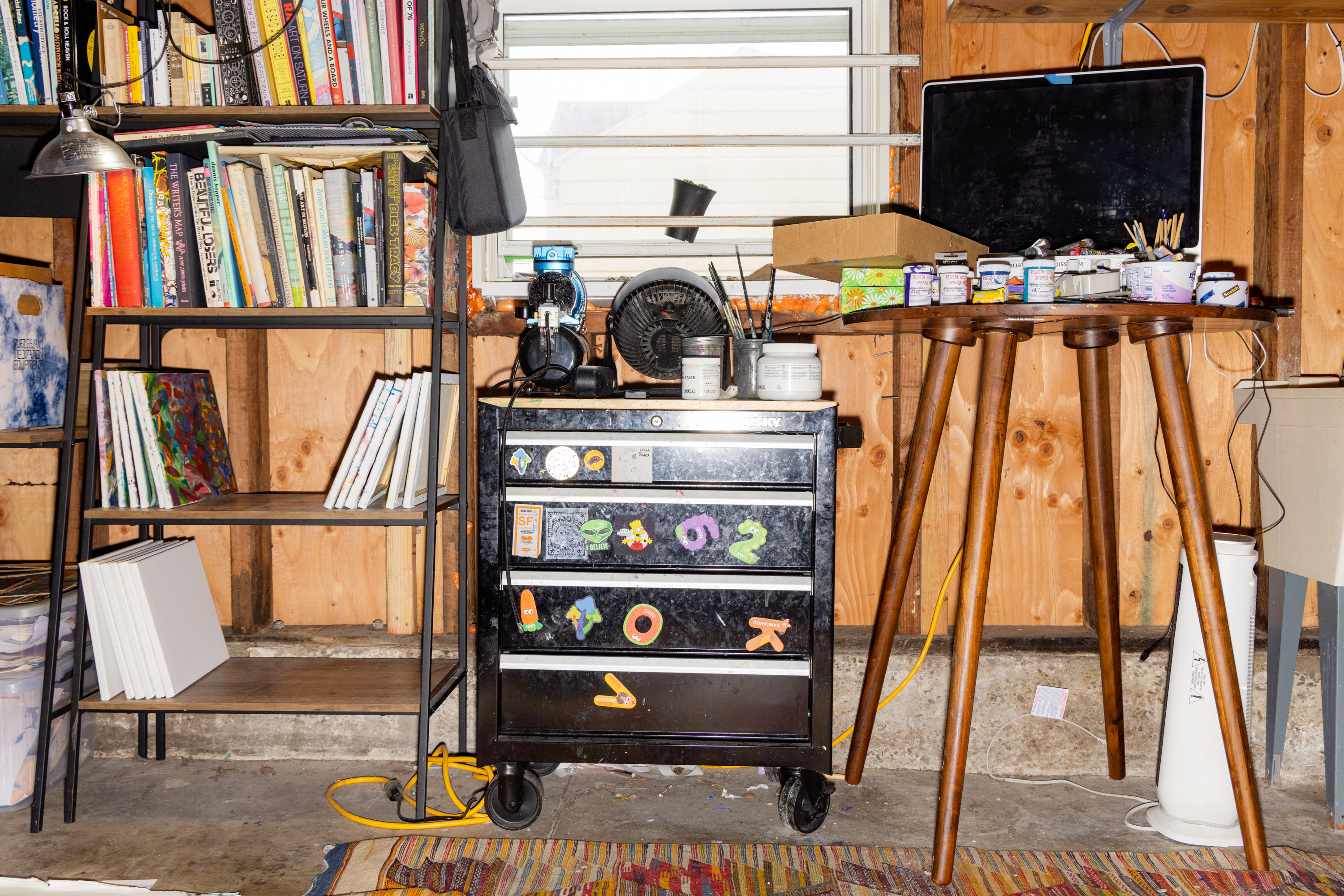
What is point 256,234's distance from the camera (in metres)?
1.83

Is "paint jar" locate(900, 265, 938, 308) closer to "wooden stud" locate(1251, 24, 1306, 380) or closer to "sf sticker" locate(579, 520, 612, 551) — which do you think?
"sf sticker" locate(579, 520, 612, 551)

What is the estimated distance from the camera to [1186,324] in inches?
60.6

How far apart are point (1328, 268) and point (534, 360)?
6.58ft

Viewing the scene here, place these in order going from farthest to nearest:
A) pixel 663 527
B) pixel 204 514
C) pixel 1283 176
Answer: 1. pixel 1283 176
2. pixel 204 514
3. pixel 663 527

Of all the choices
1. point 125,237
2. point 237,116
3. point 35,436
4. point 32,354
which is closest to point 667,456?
point 237,116

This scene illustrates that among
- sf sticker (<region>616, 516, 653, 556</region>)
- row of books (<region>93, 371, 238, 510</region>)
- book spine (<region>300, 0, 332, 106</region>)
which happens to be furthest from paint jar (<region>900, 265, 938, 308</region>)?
row of books (<region>93, 371, 238, 510</region>)

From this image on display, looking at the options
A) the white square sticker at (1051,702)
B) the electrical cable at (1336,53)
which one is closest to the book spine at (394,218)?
the white square sticker at (1051,702)

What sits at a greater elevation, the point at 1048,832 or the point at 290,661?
the point at 290,661

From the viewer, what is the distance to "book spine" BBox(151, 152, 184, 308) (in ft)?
5.96

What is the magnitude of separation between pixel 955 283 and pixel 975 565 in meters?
0.54

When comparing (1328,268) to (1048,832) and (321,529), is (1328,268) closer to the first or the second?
(1048,832)

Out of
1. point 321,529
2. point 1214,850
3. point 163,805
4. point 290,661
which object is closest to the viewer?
point 1214,850

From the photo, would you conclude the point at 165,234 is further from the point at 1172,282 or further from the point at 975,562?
the point at 1172,282

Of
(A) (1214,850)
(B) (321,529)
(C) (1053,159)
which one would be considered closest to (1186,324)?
(C) (1053,159)
